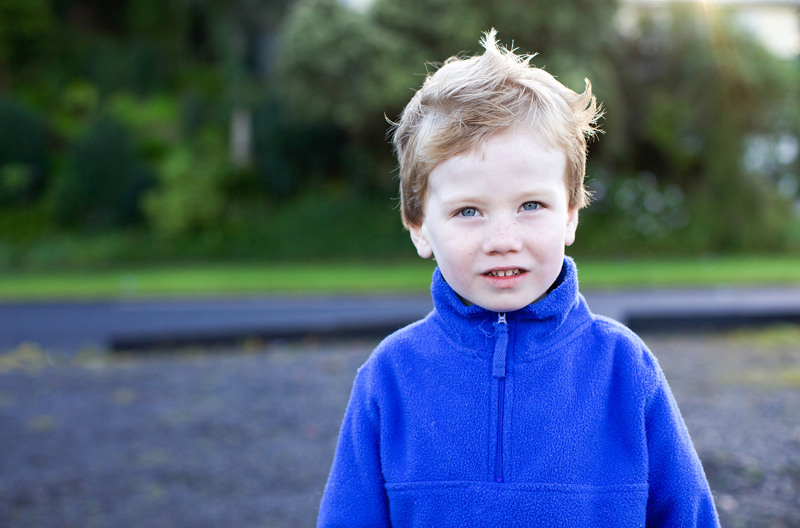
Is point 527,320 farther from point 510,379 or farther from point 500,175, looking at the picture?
point 500,175

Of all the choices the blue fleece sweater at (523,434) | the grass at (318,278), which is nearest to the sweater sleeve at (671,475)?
the blue fleece sweater at (523,434)

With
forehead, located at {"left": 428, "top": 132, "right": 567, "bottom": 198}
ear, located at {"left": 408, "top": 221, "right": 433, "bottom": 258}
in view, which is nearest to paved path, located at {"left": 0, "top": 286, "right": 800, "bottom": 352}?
ear, located at {"left": 408, "top": 221, "right": 433, "bottom": 258}

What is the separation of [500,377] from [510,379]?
0.07ft

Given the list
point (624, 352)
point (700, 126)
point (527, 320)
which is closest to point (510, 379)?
point (527, 320)

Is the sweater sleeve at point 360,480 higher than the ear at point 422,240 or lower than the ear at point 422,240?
lower

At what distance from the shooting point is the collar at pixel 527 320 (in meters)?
1.47

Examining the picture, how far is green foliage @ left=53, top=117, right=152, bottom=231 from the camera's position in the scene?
2173 cm

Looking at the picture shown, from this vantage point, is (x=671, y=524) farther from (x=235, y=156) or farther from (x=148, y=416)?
(x=235, y=156)

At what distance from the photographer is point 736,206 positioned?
18.5 m

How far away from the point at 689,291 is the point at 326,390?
29.7 feet

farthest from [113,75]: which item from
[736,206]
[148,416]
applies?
[148,416]

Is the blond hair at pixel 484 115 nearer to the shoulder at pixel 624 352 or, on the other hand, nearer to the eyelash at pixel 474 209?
the eyelash at pixel 474 209

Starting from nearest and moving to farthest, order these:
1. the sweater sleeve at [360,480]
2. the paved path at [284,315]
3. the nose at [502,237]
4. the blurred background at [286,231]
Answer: the nose at [502,237] < the sweater sleeve at [360,480] < the blurred background at [286,231] < the paved path at [284,315]

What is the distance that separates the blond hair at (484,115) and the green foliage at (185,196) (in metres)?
20.5
